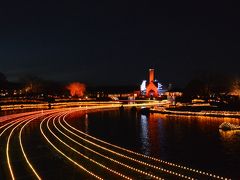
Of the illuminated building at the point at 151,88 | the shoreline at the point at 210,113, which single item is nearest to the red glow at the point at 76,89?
the illuminated building at the point at 151,88

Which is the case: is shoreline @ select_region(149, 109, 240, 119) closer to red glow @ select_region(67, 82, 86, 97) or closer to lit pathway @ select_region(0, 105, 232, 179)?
lit pathway @ select_region(0, 105, 232, 179)

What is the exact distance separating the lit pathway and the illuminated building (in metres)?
130

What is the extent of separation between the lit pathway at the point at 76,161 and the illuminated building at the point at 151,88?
130 metres

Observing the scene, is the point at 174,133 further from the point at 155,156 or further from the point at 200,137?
the point at 155,156

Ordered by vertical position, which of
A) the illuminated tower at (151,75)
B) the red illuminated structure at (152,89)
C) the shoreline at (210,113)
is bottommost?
the shoreline at (210,113)

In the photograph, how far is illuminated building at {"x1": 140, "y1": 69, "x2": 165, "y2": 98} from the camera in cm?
16338

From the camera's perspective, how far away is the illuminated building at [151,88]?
536 ft

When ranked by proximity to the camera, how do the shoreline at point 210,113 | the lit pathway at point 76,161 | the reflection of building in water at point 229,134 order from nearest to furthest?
1. the lit pathway at point 76,161
2. the reflection of building in water at point 229,134
3. the shoreline at point 210,113

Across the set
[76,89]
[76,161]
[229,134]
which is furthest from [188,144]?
[76,89]

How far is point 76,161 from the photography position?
2086 centimetres

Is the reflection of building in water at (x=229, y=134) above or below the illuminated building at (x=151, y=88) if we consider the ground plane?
below

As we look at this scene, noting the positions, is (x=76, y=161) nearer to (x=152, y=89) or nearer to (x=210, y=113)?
(x=210, y=113)

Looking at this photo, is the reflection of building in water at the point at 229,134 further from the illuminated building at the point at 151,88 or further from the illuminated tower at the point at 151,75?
the illuminated tower at the point at 151,75

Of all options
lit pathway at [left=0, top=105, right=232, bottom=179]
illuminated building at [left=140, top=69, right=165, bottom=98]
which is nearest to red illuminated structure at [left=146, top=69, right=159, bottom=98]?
illuminated building at [left=140, top=69, right=165, bottom=98]
